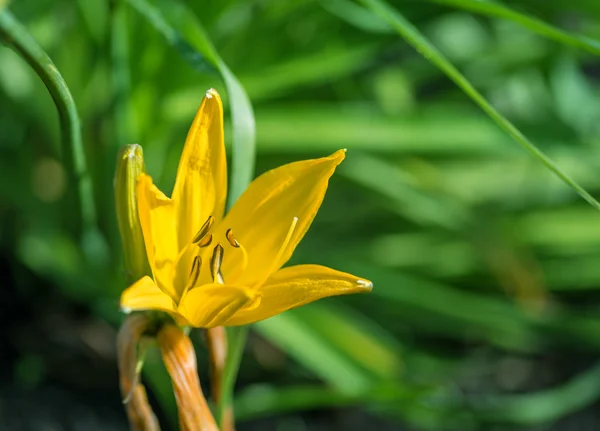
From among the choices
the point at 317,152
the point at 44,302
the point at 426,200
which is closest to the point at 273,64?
the point at 317,152

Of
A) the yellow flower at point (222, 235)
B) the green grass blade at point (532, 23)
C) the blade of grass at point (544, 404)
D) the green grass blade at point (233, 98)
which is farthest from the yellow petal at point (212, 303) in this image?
the blade of grass at point (544, 404)

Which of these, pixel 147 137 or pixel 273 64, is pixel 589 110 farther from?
pixel 147 137

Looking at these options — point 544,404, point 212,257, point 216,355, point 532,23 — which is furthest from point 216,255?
point 544,404

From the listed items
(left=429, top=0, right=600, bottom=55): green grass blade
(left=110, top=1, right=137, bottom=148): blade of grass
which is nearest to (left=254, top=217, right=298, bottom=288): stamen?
(left=429, top=0, right=600, bottom=55): green grass blade

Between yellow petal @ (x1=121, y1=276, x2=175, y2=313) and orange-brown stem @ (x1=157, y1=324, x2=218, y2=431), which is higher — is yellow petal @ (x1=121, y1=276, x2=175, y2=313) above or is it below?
above

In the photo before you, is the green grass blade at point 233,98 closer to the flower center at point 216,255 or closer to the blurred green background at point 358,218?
the flower center at point 216,255

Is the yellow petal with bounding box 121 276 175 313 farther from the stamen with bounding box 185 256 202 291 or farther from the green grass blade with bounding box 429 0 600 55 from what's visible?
the green grass blade with bounding box 429 0 600 55

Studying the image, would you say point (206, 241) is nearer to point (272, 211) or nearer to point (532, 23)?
point (272, 211)
